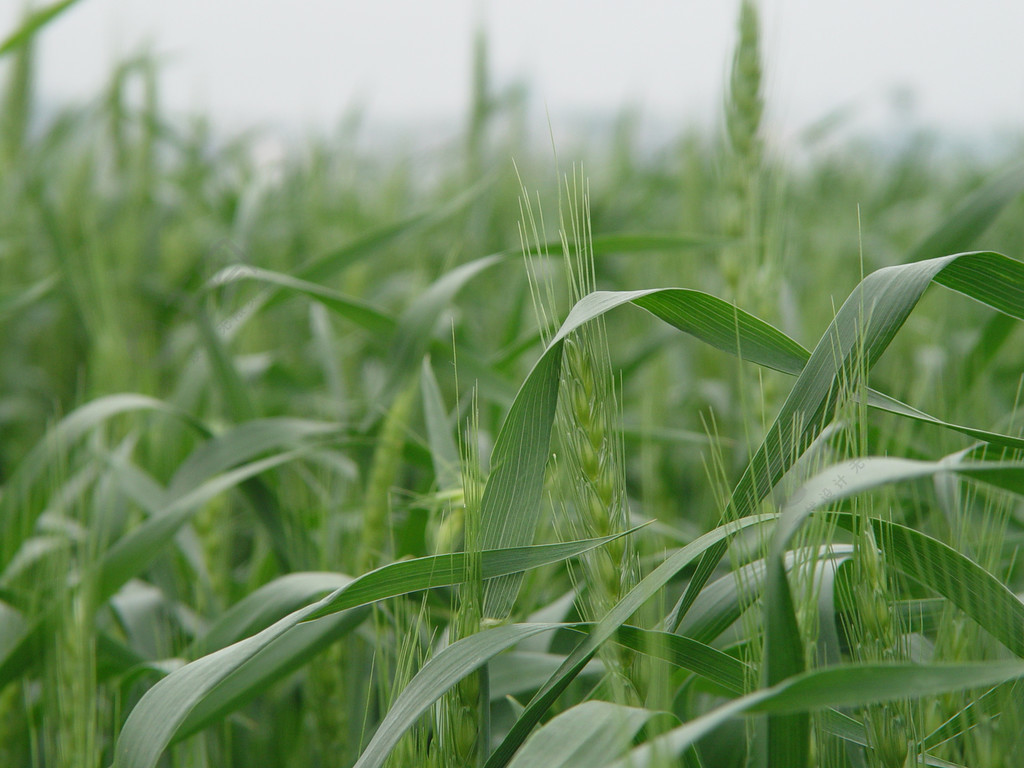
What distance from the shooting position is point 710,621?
0.45 m

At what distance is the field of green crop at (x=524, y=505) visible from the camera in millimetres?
351

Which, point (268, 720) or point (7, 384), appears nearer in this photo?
point (268, 720)

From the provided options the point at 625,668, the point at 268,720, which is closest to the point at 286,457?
the point at 268,720

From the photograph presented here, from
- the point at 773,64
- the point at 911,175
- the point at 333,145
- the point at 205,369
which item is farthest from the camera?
the point at 911,175

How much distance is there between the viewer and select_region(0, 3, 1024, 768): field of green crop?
35 centimetres

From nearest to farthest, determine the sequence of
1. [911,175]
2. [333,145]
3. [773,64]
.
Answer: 1. [773,64]
2. [333,145]
3. [911,175]

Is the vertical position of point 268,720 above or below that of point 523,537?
below

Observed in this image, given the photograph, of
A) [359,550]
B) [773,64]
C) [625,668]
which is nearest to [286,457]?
[359,550]

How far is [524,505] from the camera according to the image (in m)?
0.40

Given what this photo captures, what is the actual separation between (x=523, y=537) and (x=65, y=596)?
0.31 metres

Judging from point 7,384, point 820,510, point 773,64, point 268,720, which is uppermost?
point 773,64

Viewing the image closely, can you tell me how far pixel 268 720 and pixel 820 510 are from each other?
0.52 meters

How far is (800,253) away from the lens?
5.53ft

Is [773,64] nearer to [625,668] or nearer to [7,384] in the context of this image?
[625,668]
